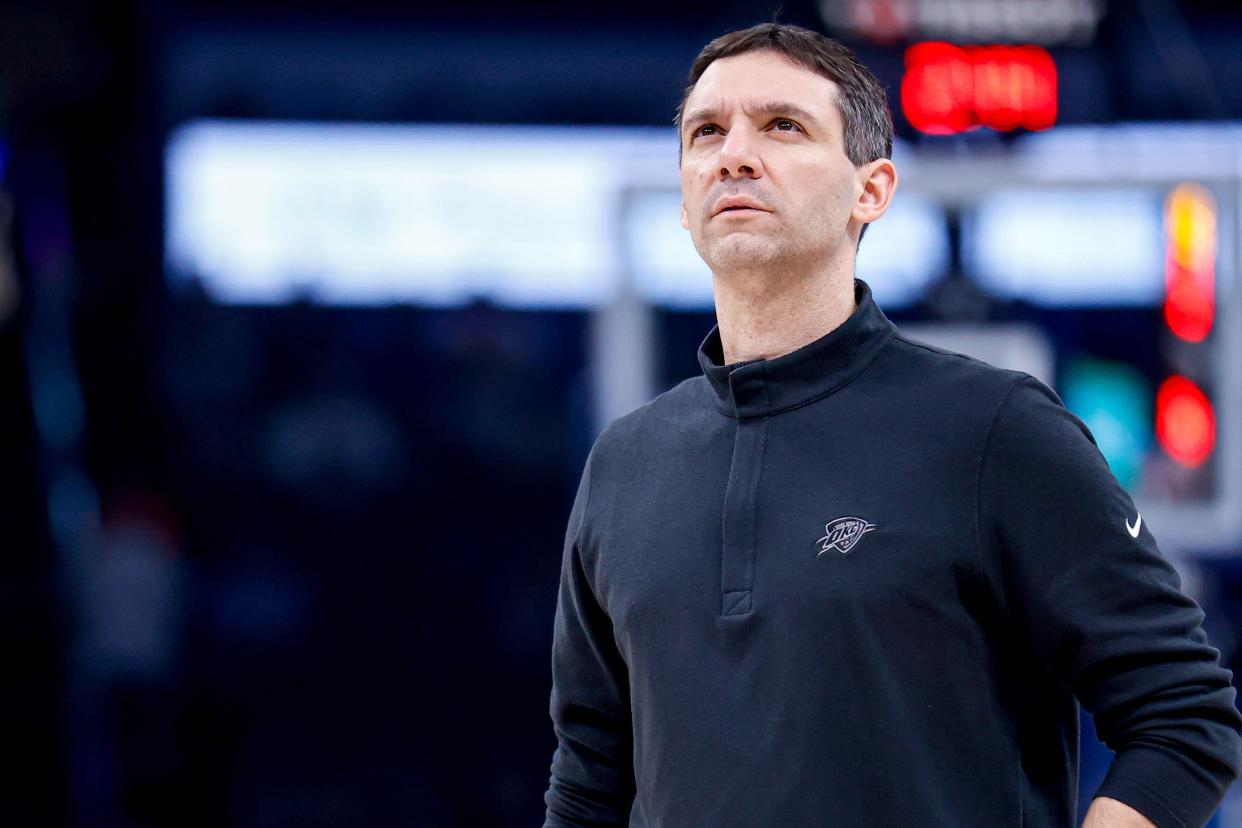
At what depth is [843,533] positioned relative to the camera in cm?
126

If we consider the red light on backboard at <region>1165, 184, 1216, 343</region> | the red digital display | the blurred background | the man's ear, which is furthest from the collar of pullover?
the red light on backboard at <region>1165, 184, 1216, 343</region>

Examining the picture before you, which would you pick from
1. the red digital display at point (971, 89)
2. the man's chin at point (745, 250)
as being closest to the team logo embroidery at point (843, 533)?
the man's chin at point (745, 250)

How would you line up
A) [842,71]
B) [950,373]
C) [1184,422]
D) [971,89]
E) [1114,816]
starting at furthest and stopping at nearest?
[1184,422]
[971,89]
[842,71]
[950,373]
[1114,816]

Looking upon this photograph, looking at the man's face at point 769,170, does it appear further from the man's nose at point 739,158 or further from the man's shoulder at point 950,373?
the man's shoulder at point 950,373

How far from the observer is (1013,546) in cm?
122

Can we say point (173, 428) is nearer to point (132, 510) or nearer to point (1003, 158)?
point (132, 510)

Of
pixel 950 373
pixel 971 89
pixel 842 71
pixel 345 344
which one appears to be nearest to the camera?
pixel 950 373

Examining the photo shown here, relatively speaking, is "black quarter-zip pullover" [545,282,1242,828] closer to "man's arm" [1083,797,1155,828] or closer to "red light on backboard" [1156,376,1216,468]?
"man's arm" [1083,797,1155,828]

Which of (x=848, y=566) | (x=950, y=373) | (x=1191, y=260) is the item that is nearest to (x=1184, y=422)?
(x=1191, y=260)

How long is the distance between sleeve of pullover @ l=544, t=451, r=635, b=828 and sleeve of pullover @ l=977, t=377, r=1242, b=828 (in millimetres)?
410

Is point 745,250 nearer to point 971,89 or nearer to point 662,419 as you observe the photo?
point 662,419

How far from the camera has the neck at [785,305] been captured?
139 cm

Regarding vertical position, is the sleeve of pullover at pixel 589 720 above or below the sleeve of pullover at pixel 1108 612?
below

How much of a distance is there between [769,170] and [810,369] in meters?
0.18
